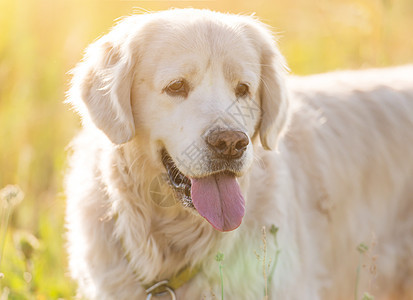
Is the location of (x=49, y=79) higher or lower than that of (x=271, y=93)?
lower

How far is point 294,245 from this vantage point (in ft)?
11.2

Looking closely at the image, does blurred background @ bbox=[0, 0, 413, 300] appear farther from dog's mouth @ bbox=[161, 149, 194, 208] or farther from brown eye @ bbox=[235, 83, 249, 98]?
dog's mouth @ bbox=[161, 149, 194, 208]

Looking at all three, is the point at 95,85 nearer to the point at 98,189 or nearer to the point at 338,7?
the point at 98,189

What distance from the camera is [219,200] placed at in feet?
9.36

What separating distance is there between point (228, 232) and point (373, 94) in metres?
1.73

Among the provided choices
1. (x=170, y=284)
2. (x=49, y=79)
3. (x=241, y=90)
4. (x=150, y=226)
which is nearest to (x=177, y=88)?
(x=241, y=90)

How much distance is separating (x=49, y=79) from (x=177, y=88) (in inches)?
113

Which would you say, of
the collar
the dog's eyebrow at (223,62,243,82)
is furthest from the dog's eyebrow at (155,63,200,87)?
the collar

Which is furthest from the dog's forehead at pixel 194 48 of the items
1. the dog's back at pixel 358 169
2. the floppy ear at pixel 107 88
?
the dog's back at pixel 358 169

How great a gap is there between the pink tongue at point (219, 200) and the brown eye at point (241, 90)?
0.49 m

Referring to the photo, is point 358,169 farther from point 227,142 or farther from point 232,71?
point 227,142

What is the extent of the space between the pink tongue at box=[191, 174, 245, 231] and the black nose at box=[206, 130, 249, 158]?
7.4 inches

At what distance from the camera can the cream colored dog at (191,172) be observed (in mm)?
2863

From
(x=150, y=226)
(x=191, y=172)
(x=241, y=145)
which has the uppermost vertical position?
(x=241, y=145)
